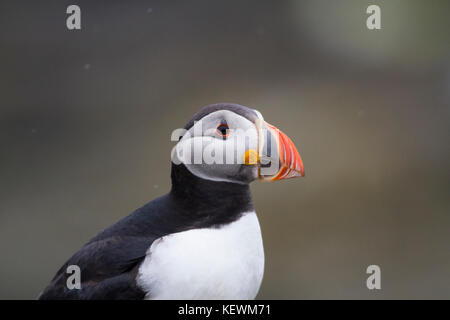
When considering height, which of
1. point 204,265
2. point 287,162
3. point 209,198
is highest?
point 287,162

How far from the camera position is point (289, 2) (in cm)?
566

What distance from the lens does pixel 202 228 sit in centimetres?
166

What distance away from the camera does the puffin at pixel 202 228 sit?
1.57m

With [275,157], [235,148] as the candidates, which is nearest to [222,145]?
[235,148]

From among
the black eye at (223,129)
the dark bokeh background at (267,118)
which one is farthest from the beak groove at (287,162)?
the dark bokeh background at (267,118)

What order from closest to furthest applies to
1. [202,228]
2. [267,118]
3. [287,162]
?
[287,162], [202,228], [267,118]

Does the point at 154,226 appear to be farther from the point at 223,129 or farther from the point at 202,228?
the point at 223,129

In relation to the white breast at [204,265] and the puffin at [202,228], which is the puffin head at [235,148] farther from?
the white breast at [204,265]

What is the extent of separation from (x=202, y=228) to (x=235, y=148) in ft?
0.87

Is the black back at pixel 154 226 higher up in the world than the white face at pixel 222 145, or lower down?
lower down

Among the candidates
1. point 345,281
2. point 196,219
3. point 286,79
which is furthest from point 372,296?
point 196,219

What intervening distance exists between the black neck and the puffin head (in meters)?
0.02

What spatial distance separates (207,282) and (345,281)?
3.38m

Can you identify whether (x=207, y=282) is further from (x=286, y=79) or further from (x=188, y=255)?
(x=286, y=79)
